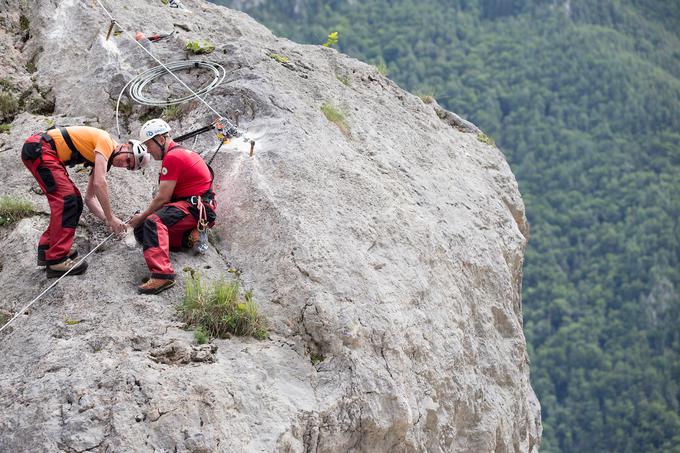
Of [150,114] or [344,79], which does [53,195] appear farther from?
[344,79]

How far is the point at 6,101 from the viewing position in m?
12.4

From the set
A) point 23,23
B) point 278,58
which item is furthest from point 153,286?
point 23,23

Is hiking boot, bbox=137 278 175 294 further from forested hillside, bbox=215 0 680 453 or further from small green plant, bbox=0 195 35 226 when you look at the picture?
forested hillside, bbox=215 0 680 453

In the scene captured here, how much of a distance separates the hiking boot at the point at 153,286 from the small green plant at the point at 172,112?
332cm

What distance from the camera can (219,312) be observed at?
9477 mm

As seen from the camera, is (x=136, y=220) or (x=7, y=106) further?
(x=7, y=106)

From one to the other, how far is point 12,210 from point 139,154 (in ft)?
5.56

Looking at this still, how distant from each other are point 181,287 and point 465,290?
4352mm

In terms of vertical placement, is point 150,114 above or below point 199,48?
below

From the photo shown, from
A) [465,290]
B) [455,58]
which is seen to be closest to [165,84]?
[465,290]

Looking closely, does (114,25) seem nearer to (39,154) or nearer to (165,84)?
(165,84)

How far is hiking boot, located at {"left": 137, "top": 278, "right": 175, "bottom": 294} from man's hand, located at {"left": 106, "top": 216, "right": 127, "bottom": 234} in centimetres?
83

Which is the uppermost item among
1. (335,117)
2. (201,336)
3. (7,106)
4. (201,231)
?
(335,117)

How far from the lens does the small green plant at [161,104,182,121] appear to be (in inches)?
483
